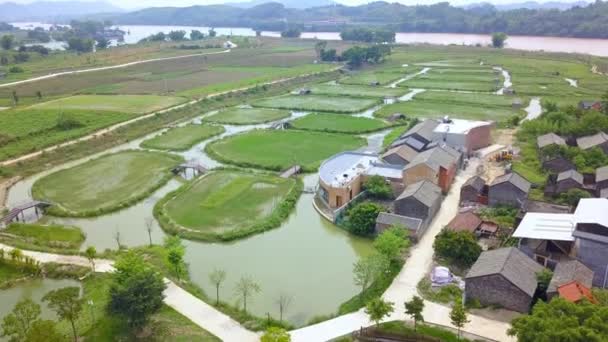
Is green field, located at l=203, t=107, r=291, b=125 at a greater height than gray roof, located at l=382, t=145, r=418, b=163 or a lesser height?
lesser

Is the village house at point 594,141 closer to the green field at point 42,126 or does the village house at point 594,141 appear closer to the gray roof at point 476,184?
the gray roof at point 476,184

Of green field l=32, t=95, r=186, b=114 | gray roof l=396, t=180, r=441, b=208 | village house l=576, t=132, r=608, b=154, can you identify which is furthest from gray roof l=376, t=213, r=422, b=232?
green field l=32, t=95, r=186, b=114

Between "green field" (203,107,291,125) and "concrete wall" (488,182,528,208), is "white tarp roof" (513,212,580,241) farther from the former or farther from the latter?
"green field" (203,107,291,125)

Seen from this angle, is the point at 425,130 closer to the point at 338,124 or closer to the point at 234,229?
the point at 338,124

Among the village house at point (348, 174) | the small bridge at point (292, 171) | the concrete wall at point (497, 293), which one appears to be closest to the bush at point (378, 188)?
the village house at point (348, 174)

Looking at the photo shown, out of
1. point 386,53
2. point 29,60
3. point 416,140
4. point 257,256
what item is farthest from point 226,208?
point 29,60

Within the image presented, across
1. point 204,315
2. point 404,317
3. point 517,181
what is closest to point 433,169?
point 517,181

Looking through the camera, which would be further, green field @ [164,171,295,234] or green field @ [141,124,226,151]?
green field @ [141,124,226,151]
